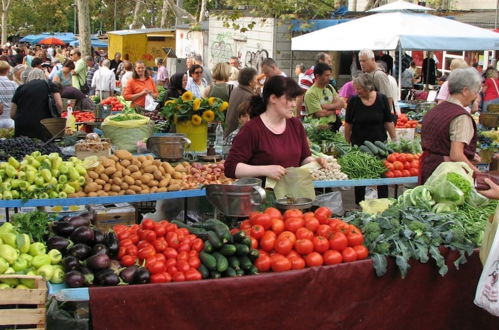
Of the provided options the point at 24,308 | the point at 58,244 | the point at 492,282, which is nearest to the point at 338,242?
the point at 492,282

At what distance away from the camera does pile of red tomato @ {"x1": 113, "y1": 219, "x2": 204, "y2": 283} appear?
13.6 feet

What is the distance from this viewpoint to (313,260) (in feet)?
14.6

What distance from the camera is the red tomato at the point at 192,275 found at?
13.6 feet

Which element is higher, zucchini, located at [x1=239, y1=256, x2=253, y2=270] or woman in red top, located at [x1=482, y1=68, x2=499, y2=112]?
woman in red top, located at [x1=482, y1=68, x2=499, y2=112]

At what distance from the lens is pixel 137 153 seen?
26.8ft

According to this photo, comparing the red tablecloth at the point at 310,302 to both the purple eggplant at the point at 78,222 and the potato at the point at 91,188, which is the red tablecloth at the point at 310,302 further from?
the potato at the point at 91,188

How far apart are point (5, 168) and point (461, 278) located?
3.97 metres

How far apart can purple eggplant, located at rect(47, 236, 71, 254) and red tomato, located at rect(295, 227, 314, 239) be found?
1.41 meters

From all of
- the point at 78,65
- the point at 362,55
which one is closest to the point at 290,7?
the point at 78,65

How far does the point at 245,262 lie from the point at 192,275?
13.1 inches

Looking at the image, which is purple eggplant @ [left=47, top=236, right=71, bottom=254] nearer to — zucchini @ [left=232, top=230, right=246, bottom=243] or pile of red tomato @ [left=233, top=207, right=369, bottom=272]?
zucchini @ [left=232, top=230, right=246, bottom=243]

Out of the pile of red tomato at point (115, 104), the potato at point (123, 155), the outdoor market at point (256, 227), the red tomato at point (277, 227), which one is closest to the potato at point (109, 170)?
the outdoor market at point (256, 227)

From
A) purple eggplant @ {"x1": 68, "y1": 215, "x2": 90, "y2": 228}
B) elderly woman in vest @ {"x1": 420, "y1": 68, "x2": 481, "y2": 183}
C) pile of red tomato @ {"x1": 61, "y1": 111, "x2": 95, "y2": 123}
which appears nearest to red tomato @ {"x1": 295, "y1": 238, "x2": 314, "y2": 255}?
purple eggplant @ {"x1": 68, "y1": 215, "x2": 90, "y2": 228}

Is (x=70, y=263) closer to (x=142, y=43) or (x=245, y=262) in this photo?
(x=245, y=262)
